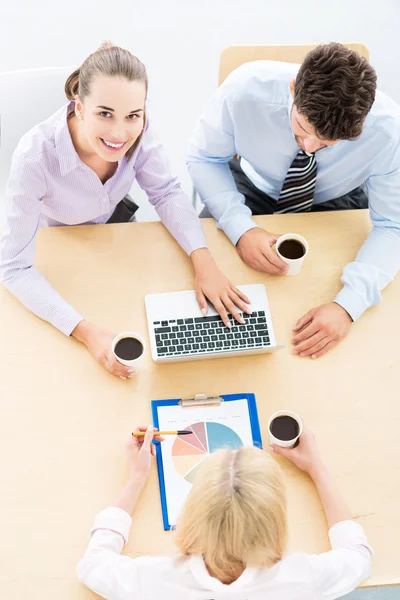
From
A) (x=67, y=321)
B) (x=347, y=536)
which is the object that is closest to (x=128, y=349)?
(x=67, y=321)

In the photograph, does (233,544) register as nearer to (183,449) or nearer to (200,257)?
(183,449)

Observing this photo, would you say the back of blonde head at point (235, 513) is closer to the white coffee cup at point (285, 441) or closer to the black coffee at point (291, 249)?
the white coffee cup at point (285, 441)

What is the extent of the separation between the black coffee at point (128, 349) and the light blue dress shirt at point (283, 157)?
0.42 metres

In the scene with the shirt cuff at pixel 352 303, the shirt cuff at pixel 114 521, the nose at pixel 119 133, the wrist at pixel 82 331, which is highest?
the nose at pixel 119 133

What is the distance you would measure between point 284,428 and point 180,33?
7.43 feet

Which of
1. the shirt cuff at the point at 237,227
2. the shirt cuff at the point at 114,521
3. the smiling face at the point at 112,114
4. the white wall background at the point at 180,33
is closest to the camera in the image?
the shirt cuff at the point at 114,521

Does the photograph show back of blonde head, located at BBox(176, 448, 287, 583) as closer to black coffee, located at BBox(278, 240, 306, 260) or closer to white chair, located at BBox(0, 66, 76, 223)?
black coffee, located at BBox(278, 240, 306, 260)

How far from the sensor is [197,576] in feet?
4.13

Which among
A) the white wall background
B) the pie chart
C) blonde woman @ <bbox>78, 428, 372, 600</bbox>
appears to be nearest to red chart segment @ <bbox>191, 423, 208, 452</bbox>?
the pie chart

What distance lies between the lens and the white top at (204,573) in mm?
1277

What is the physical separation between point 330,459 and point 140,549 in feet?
1.51

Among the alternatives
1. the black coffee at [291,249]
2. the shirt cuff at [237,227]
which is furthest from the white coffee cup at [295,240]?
the shirt cuff at [237,227]

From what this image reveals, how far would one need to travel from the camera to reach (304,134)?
1.66 metres

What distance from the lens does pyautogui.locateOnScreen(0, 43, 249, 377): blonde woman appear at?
153 cm
